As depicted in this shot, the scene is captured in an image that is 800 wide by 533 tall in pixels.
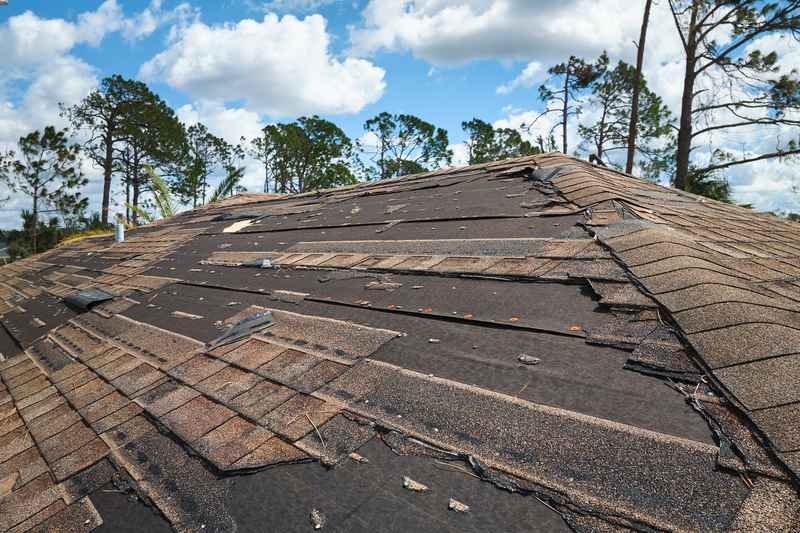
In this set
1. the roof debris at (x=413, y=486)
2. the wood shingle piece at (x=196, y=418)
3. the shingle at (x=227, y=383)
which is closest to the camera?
the roof debris at (x=413, y=486)

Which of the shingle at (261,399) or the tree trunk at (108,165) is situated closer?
the shingle at (261,399)

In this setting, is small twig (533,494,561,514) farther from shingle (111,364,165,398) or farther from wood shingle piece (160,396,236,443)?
shingle (111,364,165,398)

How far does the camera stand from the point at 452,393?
175cm

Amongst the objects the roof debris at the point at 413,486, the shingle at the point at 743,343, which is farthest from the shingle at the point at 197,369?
the shingle at the point at 743,343

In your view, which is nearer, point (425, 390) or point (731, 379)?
point (731, 379)

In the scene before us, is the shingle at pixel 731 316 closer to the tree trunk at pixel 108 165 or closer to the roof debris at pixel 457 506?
the roof debris at pixel 457 506

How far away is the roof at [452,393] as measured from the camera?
1.25m

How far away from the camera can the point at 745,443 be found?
126 cm

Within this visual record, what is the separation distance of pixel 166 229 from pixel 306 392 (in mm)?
8838

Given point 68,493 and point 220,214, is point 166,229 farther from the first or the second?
point 68,493

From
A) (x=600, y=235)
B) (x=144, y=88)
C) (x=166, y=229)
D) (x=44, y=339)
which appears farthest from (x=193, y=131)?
(x=600, y=235)

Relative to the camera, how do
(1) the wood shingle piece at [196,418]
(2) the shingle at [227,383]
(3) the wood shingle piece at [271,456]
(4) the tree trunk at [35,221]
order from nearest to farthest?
(3) the wood shingle piece at [271,456]
(1) the wood shingle piece at [196,418]
(2) the shingle at [227,383]
(4) the tree trunk at [35,221]

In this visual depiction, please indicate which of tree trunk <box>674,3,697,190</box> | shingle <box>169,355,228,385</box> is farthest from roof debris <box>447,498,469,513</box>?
tree trunk <box>674,3,697,190</box>

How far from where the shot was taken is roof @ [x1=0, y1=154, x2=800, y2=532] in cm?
125
